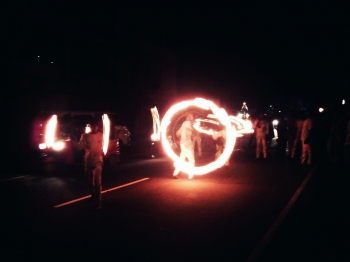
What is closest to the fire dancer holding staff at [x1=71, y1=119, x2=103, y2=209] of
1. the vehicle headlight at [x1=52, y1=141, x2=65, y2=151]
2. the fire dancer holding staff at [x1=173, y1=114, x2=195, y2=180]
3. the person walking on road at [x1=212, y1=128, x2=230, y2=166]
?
the fire dancer holding staff at [x1=173, y1=114, x2=195, y2=180]

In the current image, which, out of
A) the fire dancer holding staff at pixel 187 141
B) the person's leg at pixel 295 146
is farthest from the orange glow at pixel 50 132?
the person's leg at pixel 295 146

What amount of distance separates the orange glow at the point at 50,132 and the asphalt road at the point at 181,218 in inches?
62.4

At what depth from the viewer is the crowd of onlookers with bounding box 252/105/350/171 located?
17.1 metres

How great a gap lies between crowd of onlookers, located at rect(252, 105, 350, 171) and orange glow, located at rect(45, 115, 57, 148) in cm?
833

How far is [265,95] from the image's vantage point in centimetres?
4369

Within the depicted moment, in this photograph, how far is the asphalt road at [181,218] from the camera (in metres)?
6.55

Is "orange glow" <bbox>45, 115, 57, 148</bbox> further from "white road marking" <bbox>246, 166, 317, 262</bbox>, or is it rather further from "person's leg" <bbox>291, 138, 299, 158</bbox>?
"person's leg" <bbox>291, 138, 299, 158</bbox>

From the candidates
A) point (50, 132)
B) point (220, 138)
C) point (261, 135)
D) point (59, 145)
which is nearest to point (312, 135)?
point (261, 135)

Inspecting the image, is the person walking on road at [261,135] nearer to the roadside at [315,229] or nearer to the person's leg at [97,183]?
the roadside at [315,229]

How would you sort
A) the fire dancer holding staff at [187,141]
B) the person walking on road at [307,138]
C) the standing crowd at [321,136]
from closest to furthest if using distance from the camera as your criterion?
the fire dancer holding staff at [187,141] → the standing crowd at [321,136] → the person walking on road at [307,138]

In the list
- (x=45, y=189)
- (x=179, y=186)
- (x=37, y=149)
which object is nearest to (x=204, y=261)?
(x=179, y=186)

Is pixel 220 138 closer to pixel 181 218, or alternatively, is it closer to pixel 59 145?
pixel 59 145

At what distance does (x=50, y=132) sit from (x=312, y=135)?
31.6 feet

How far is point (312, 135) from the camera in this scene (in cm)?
1750
